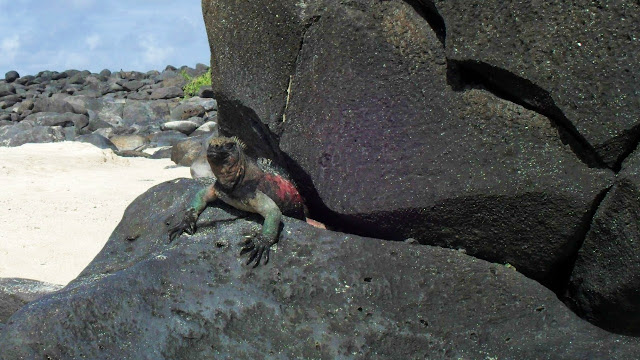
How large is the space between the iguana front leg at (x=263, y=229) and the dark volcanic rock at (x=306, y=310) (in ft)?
0.17

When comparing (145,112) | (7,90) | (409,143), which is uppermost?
(409,143)

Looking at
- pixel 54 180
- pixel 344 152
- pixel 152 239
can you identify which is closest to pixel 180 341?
pixel 152 239

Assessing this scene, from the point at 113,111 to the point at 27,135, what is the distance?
620 cm

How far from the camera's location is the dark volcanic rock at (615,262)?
360cm

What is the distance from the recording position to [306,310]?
3539 mm

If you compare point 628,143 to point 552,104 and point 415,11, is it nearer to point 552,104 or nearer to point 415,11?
point 552,104

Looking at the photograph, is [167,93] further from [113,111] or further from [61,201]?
[61,201]

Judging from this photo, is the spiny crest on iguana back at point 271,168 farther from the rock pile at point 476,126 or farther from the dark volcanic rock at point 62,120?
the dark volcanic rock at point 62,120

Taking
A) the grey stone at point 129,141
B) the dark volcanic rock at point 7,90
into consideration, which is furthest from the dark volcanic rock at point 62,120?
the dark volcanic rock at point 7,90

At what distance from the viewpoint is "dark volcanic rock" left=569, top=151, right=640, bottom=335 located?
3.60m

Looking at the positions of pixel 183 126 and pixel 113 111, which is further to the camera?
pixel 113 111

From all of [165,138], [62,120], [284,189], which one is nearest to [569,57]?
[284,189]

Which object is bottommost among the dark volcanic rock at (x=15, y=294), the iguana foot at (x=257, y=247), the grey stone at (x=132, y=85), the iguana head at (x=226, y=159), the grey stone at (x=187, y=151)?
the grey stone at (x=132, y=85)

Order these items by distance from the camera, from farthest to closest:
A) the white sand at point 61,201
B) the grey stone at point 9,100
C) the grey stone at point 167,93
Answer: the grey stone at point 9,100
the grey stone at point 167,93
the white sand at point 61,201
